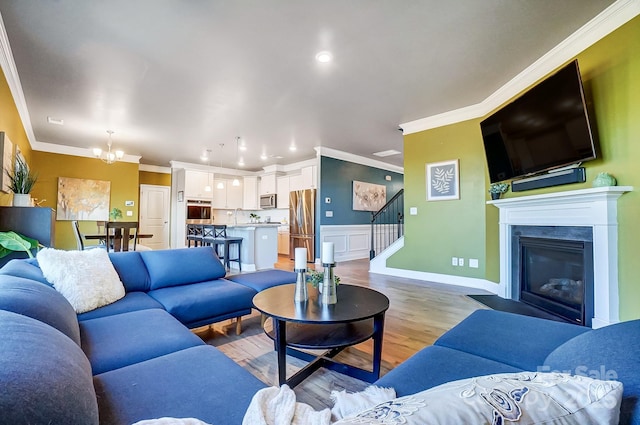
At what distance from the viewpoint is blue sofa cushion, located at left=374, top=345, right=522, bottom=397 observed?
1.02 metres

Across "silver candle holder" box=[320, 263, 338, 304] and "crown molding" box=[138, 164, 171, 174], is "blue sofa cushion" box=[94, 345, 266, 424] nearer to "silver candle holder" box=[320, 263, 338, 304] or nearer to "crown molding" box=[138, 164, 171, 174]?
"silver candle holder" box=[320, 263, 338, 304]

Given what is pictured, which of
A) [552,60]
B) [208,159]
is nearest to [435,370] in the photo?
[552,60]

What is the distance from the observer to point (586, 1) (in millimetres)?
2229

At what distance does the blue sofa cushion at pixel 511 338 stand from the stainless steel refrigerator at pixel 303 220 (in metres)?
5.31

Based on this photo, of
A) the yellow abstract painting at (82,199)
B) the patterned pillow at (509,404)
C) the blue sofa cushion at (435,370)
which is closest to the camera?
the patterned pillow at (509,404)

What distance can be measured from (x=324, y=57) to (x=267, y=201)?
19.8 feet

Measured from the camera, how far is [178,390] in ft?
3.20

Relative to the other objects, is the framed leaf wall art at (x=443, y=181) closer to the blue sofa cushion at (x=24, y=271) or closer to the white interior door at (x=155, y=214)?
the blue sofa cushion at (x=24, y=271)

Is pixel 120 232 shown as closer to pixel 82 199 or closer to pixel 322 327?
pixel 82 199

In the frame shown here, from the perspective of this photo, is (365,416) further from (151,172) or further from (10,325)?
(151,172)

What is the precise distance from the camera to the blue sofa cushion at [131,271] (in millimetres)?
2334

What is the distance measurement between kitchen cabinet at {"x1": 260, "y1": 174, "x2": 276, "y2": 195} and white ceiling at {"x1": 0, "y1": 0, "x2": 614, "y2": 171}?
140 inches

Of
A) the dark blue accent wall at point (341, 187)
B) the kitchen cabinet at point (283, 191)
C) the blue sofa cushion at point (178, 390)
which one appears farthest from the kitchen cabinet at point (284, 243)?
the blue sofa cushion at point (178, 390)

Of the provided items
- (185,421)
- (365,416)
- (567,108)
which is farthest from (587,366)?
(567,108)
